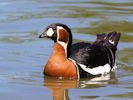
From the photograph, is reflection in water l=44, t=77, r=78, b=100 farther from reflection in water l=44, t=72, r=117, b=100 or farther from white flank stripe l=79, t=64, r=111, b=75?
white flank stripe l=79, t=64, r=111, b=75

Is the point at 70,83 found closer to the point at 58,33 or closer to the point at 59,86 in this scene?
the point at 59,86

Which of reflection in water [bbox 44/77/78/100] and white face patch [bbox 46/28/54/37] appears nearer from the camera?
reflection in water [bbox 44/77/78/100]

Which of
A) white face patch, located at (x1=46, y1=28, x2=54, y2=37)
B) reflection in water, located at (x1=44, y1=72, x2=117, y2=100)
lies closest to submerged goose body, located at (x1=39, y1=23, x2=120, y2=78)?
white face patch, located at (x1=46, y1=28, x2=54, y2=37)

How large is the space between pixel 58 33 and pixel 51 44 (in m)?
2.54

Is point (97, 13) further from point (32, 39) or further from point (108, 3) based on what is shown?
point (32, 39)

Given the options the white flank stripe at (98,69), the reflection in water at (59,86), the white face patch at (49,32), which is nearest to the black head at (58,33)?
the white face patch at (49,32)

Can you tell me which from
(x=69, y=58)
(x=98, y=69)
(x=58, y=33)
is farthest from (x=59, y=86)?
(x=98, y=69)

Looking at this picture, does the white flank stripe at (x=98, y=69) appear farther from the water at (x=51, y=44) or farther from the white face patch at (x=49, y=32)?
the white face patch at (x=49, y=32)

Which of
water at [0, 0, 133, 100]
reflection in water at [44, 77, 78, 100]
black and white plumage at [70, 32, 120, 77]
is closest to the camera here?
reflection in water at [44, 77, 78, 100]

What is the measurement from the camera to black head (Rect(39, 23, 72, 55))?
13945 millimetres

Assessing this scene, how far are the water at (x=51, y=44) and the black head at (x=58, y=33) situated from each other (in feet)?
2.47

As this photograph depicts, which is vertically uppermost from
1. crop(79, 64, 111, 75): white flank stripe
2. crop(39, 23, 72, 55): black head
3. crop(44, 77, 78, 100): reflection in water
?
crop(39, 23, 72, 55): black head

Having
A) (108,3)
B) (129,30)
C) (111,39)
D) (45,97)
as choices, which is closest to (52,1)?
(108,3)

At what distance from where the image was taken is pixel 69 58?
1426 centimetres
